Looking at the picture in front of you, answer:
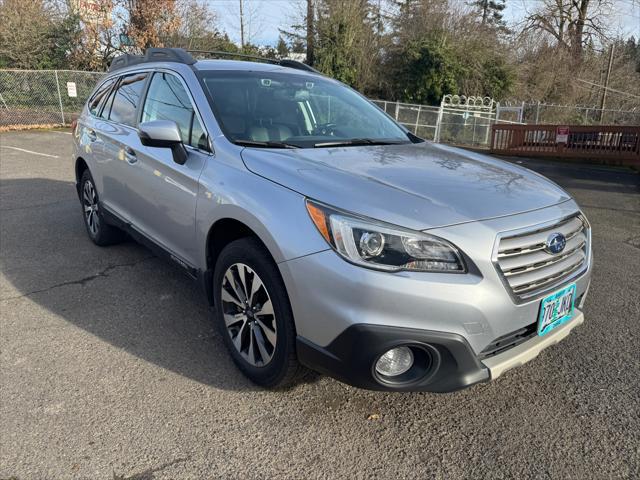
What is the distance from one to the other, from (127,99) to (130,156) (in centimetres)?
71

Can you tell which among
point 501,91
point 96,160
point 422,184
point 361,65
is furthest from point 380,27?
point 422,184

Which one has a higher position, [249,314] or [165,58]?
[165,58]

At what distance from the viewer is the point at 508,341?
7.53 feet

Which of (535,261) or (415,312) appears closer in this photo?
(415,312)

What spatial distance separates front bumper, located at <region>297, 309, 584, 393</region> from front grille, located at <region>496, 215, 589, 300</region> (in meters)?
0.31

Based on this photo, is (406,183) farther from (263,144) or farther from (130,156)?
(130,156)

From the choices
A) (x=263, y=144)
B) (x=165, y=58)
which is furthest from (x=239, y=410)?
(x=165, y=58)

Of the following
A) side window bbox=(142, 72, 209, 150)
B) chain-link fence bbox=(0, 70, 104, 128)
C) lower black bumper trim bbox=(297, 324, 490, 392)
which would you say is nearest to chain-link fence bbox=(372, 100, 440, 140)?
chain-link fence bbox=(0, 70, 104, 128)

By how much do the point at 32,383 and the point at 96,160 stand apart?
2.44 metres

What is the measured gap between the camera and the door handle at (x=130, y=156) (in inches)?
149

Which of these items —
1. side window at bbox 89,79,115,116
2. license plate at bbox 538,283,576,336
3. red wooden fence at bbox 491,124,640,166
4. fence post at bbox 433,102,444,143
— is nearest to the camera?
license plate at bbox 538,283,576,336

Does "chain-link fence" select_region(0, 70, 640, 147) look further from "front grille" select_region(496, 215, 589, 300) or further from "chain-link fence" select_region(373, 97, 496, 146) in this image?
"front grille" select_region(496, 215, 589, 300)

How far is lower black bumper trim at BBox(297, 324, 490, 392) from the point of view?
209 cm

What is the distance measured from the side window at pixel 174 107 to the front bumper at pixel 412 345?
1506 mm
